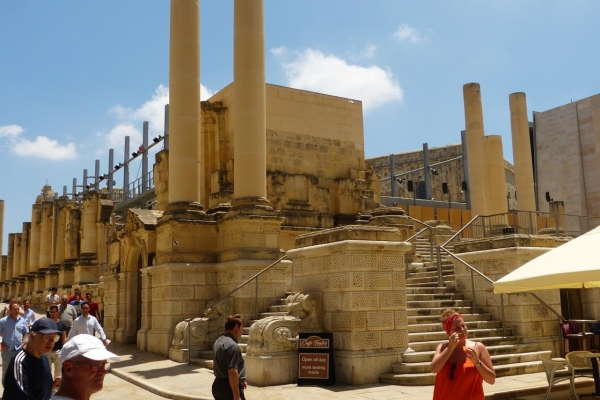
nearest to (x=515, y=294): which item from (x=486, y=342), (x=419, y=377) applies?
(x=486, y=342)

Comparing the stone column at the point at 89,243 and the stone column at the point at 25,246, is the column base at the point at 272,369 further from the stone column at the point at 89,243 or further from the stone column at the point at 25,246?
the stone column at the point at 25,246

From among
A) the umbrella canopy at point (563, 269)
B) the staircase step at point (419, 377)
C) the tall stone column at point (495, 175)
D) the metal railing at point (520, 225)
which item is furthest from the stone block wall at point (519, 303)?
the tall stone column at point (495, 175)

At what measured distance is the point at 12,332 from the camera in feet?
31.6

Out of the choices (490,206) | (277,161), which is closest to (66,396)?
(277,161)

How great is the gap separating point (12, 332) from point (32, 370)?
19.0 ft

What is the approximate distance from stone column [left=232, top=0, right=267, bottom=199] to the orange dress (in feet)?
36.1

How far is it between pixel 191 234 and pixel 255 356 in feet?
19.8

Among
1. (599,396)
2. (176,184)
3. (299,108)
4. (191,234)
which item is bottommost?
(599,396)

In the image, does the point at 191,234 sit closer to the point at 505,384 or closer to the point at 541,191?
the point at 505,384

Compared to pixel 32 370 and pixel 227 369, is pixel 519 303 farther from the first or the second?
pixel 32 370

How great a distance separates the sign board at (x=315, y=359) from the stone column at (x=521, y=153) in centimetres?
1865

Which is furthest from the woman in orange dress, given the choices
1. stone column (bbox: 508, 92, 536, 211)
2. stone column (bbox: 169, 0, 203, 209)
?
stone column (bbox: 508, 92, 536, 211)

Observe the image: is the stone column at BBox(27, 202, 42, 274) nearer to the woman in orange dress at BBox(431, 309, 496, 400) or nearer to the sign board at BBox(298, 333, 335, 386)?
the sign board at BBox(298, 333, 335, 386)

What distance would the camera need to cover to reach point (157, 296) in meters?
16.2
